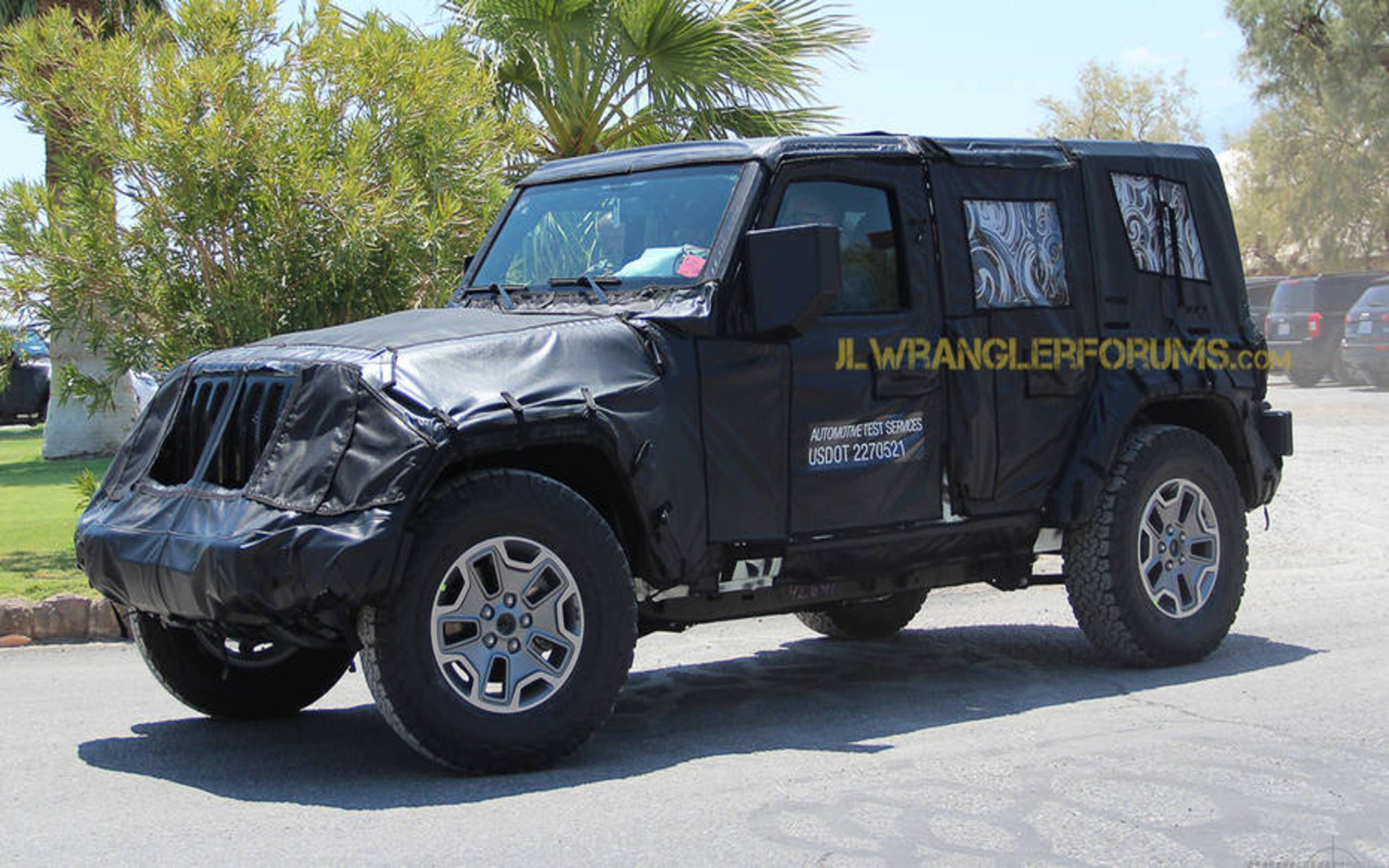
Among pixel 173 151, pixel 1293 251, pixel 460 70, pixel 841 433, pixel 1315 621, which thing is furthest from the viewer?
pixel 1293 251

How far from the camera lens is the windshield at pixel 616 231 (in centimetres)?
671

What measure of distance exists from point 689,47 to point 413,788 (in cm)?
1075

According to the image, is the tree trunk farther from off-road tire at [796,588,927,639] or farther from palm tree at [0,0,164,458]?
off-road tire at [796,588,927,639]

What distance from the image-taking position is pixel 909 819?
5.18 m

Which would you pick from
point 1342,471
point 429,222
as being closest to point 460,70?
point 429,222

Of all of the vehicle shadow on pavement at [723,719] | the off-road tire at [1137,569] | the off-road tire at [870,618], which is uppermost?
the off-road tire at [1137,569]

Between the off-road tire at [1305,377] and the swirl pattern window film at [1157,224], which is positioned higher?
the swirl pattern window film at [1157,224]

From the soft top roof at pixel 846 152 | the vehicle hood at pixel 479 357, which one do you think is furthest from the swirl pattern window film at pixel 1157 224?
the vehicle hood at pixel 479 357

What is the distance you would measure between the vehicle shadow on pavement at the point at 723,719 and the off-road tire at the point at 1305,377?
2313 cm

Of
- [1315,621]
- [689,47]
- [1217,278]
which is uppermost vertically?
[689,47]

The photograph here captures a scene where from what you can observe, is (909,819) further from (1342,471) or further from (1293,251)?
(1293,251)

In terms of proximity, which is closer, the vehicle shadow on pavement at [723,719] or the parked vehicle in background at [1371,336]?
the vehicle shadow on pavement at [723,719]

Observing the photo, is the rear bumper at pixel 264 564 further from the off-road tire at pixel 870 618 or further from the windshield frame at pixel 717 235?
the off-road tire at pixel 870 618

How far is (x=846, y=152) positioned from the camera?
698cm
